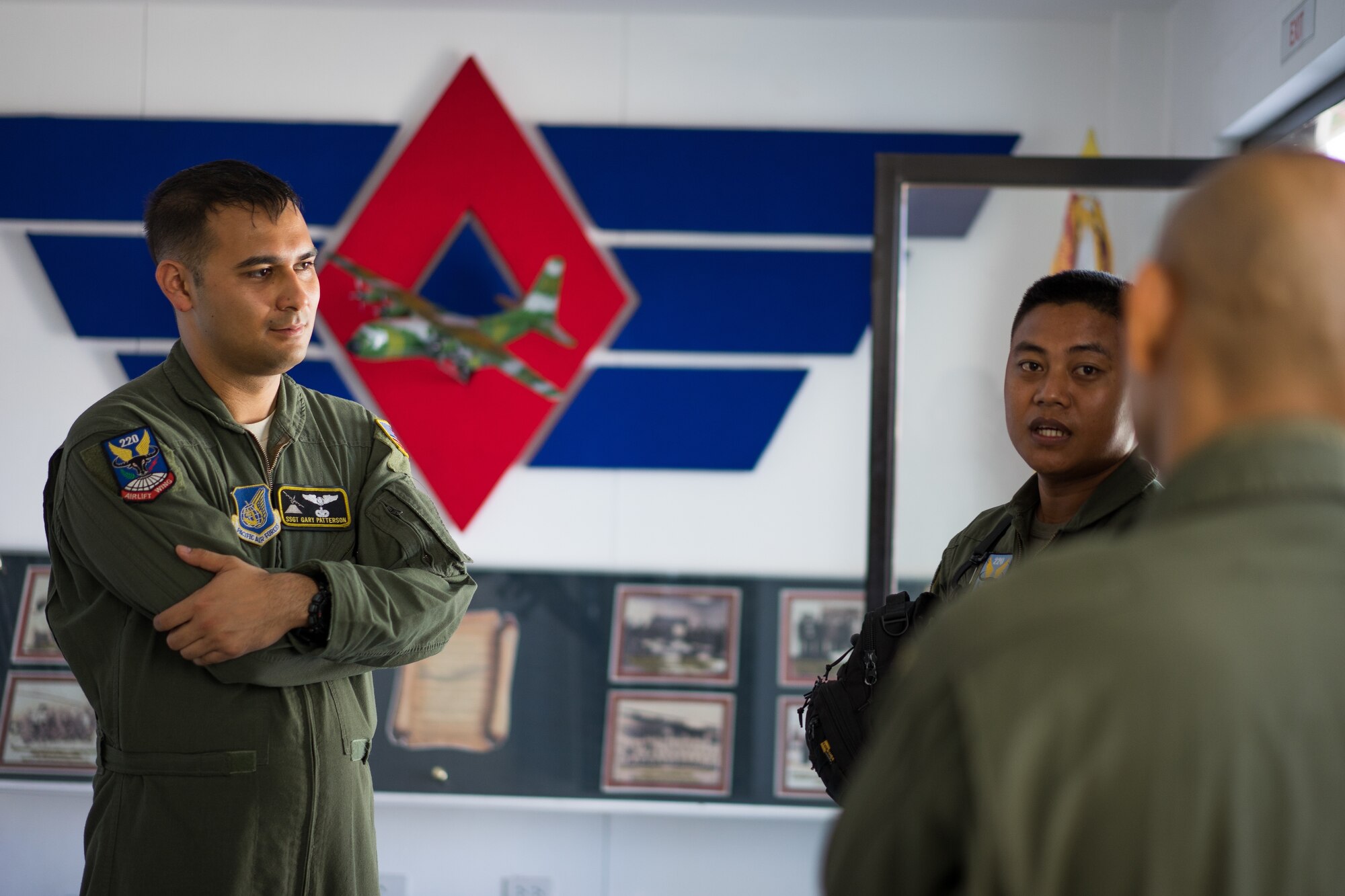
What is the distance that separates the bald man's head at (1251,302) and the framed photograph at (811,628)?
2851mm

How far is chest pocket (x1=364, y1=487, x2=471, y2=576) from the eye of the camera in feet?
6.13

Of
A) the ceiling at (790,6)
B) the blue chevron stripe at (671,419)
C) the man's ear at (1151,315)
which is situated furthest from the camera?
the blue chevron stripe at (671,419)

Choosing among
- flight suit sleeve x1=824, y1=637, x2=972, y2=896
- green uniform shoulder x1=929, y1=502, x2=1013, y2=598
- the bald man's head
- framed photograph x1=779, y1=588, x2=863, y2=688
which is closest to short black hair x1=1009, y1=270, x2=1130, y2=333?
green uniform shoulder x1=929, y1=502, x2=1013, y2=598

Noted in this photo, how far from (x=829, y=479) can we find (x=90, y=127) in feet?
8.59

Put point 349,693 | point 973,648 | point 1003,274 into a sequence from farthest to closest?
point 1003,274 < point 349,693 < point 973,648

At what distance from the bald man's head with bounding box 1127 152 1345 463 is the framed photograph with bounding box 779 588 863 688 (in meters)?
2.85

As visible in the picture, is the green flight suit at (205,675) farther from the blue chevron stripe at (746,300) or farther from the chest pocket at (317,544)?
the blue chevron stripe at (746,300)

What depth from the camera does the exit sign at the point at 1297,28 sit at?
2598 mm

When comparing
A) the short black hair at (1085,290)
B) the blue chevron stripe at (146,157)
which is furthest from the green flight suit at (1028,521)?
the blue chevron stripe at (146,157)

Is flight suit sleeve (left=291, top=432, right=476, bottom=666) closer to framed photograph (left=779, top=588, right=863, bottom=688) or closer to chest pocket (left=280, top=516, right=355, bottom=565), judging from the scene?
chest pocket (left=280, top=516, right=355, bottom=565)

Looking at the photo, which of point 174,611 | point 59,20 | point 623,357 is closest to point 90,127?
point 59,20

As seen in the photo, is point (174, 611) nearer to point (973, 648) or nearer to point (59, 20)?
point (973, 648)

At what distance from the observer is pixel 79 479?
1.67m

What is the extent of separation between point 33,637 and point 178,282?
2249 millimetres
